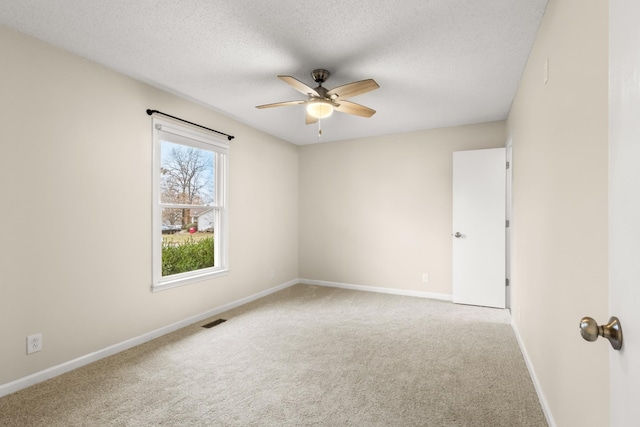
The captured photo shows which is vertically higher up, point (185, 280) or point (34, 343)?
point (185, 280)

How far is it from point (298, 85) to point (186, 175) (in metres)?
1.95

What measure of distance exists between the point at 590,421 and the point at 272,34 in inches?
110

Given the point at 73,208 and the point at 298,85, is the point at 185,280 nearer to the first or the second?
the point at 73,208

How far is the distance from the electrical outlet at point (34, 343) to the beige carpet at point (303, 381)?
0.26m

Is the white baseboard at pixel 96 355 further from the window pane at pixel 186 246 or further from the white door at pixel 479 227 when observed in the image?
the white door at pixel 479 227

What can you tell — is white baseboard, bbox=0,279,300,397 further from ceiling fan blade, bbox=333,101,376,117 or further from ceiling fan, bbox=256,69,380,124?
ceiling fan blade, bbox=333,101,376,117

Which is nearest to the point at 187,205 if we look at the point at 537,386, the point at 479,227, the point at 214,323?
the point at 214,323

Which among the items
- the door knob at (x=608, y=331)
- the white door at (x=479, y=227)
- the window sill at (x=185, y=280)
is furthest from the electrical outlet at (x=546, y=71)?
the window sill at (x=185, y=280)

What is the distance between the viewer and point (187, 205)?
371cm

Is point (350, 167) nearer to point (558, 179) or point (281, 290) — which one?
point (281, 290)

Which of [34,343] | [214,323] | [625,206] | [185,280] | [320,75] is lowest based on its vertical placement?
[214,323]

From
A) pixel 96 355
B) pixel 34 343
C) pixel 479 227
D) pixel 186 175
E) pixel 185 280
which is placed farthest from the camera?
pixel 479 227

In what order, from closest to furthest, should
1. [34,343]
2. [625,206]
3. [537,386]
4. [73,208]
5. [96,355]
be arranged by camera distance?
[625,206]
[537,386]
[34,343]
[73,208]
[96,355]

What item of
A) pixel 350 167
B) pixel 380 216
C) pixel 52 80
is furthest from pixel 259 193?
pixel 52 80
